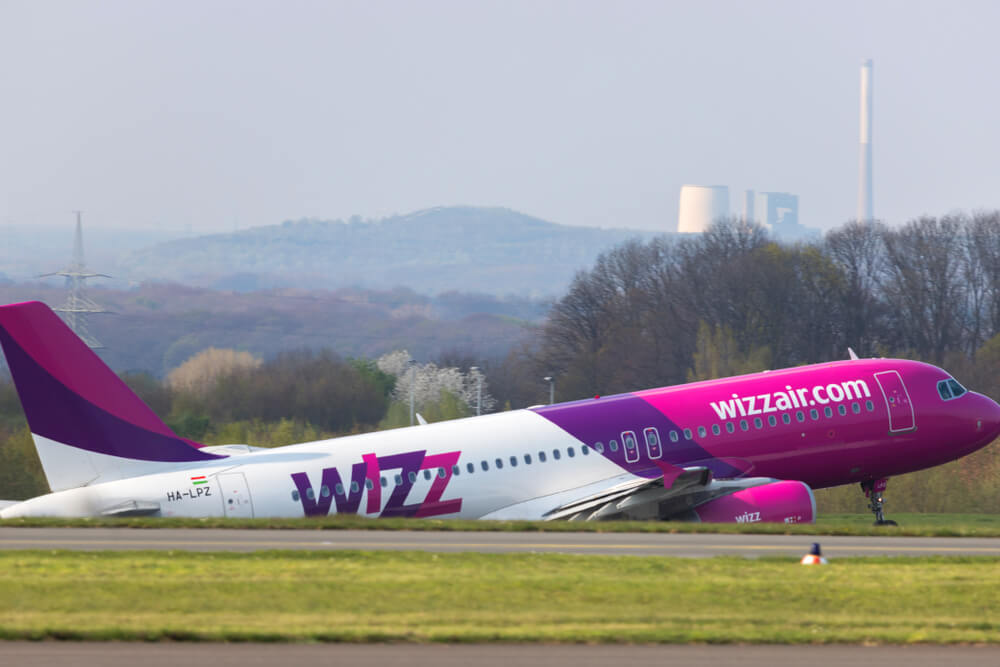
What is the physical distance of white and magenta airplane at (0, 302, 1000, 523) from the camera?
31.9 m

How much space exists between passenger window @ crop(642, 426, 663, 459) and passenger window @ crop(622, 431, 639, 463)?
1.15 ft

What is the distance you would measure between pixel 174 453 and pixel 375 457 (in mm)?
4783

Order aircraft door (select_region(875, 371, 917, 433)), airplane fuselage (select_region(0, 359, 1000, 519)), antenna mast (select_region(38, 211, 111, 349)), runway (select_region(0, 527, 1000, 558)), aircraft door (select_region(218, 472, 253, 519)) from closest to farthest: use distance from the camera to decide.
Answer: runway (select_region(0, 527, 1000, 558)) < aircraft door (select_region(218, 472, 253, 519)) < airplane fuselage (select_region(0, 359, 1000, 519)) < aircraft door (select_region(875, 371, 917, 433)) < antenna mast (select_region(38, 211, 111, 349))

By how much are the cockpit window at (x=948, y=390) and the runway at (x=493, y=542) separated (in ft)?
39.5

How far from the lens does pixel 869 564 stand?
2408 centimetres

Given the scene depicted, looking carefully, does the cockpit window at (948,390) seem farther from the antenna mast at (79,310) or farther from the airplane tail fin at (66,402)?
the antenna mast at (79,310)

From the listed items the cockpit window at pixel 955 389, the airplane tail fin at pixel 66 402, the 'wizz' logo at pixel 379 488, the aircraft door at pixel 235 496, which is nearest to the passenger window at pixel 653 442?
the 'wizz' logo at pixel 379 488

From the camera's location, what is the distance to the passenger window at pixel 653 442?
36.3 m

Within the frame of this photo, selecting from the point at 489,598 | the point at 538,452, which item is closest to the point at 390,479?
the point at 538,452

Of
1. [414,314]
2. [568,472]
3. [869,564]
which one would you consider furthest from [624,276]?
[869,564]

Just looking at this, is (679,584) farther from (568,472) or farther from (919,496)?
(919,496)

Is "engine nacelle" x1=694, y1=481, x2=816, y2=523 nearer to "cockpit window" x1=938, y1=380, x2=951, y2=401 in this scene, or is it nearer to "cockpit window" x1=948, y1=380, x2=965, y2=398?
"cockpit window" x1=938, y1=380, x2=951, y2=401

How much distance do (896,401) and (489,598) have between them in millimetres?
22108

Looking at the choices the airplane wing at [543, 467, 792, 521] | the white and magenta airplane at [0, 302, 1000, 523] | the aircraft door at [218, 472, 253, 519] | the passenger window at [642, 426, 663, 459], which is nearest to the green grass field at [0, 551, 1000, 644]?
the white and magenta airplane at [0, 302, 1000, 523]
